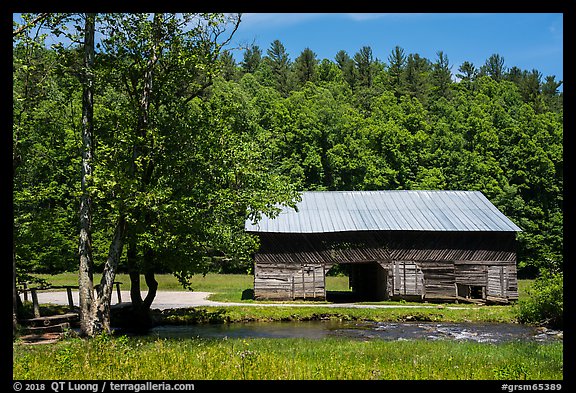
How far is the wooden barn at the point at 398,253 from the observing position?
37.5 m

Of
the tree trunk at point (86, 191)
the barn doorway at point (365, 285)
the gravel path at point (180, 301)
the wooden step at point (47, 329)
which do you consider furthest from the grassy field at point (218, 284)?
the tree trunk at point (86, 191)

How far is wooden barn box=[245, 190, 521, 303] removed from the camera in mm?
37531

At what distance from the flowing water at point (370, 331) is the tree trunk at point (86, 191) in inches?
148

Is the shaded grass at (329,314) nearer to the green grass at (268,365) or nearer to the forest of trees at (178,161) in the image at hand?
the forest of trees at (178,161)

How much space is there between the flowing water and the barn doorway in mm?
11658

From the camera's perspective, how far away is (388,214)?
39812 mm

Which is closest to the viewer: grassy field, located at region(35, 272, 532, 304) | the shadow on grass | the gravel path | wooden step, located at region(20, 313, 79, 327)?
wooden step, located at region(20, 313, 79, 327)

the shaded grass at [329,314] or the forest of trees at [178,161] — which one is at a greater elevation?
the forest of trees at [178,161]

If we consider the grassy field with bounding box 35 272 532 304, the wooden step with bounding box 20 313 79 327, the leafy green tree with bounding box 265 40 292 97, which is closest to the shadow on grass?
the wooden step with bounding box 20 313 79 327

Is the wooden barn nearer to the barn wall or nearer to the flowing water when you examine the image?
the barn wall

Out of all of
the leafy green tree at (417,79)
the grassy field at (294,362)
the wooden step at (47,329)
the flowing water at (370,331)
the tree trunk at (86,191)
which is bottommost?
the flowing water at (370,331)

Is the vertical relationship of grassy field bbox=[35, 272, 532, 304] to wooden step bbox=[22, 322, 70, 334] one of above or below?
below

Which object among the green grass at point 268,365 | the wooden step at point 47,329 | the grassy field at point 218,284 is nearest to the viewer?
the green grass at point 268,365
